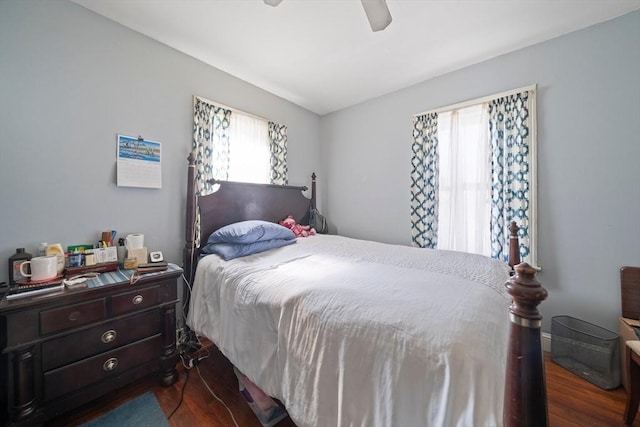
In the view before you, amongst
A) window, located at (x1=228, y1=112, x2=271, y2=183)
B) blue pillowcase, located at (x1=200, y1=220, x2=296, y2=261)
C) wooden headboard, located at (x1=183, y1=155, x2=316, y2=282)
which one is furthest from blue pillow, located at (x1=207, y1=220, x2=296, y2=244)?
window, located at (x1=228, y1=112, x2=271, y2=183)

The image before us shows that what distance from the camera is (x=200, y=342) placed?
2.12m

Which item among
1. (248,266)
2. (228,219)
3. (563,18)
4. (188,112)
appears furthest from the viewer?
(228,219)

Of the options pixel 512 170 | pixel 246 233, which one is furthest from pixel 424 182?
pixel 246 233

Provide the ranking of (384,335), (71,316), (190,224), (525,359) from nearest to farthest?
(525,359) < (384,335) < (71,316) < (190,224)

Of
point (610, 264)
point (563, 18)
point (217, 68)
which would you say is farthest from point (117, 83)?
point (610, 264)

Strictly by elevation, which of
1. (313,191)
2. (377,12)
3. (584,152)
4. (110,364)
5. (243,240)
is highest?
(377,12)

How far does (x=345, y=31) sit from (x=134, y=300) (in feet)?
8.33

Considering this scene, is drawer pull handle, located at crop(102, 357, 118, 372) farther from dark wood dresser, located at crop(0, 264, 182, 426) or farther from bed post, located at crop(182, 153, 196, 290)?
bed post, located at crop(182, 153, 196, 290)

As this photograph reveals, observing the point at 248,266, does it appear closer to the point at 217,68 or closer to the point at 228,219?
the point at 228,219

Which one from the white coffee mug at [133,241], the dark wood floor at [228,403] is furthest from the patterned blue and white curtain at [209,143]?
the dark wood floor at [228,403]

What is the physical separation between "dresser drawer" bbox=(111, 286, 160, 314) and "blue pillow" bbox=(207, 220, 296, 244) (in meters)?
0.60

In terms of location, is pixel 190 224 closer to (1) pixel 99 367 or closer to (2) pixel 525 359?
(1) pixel 99 367

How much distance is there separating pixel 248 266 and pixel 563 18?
3048 millimetres

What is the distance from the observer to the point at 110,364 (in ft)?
4.58
